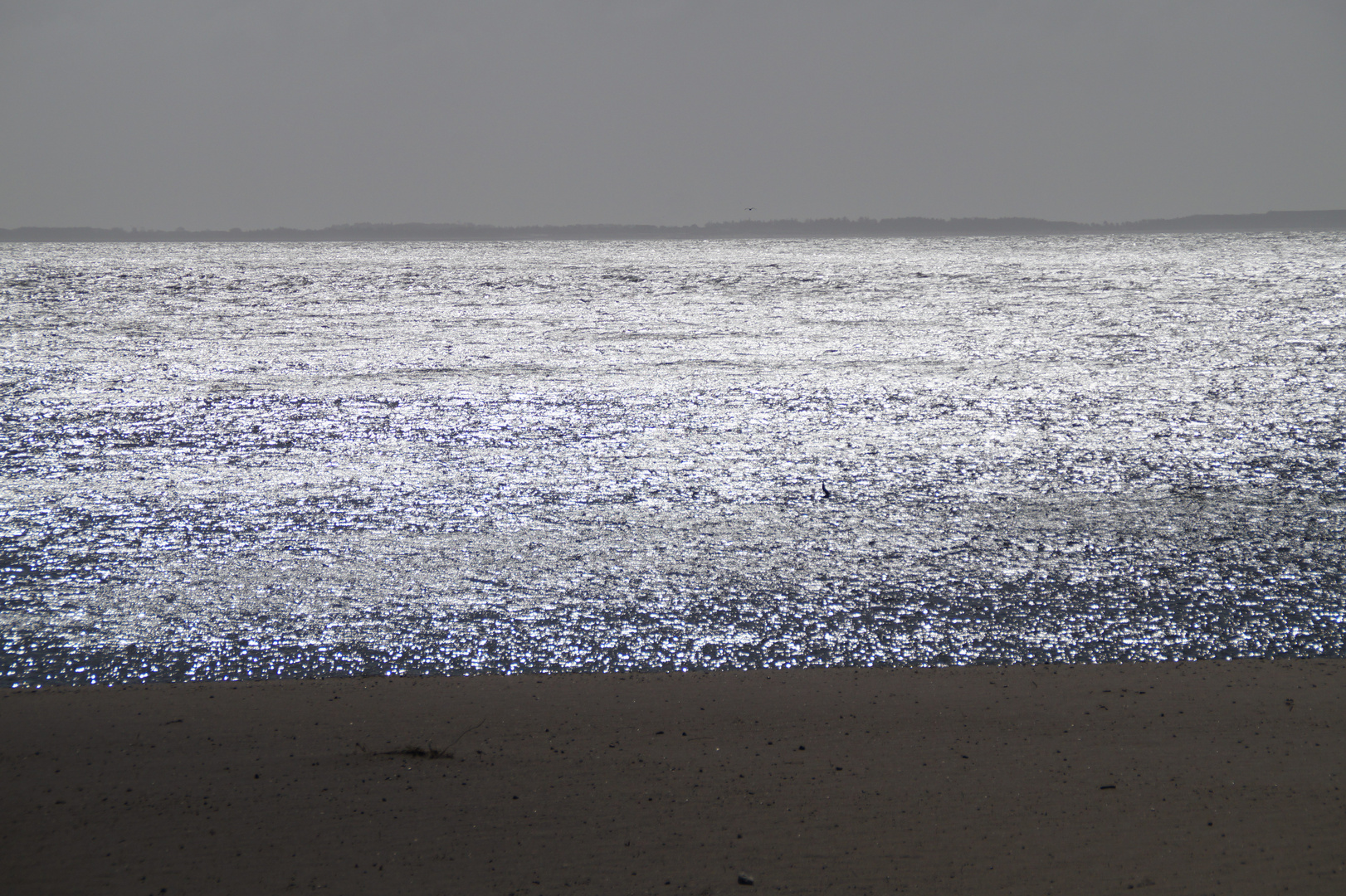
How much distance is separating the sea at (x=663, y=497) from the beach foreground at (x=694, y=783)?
0.22 meters

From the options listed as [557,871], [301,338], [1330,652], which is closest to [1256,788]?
[1330,652]

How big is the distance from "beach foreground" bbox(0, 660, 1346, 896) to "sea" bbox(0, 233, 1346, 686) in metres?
0.22

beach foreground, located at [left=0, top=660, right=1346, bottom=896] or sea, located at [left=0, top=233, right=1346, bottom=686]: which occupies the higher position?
sea, located at [left=0, top=233, right=1346, bottom=686]

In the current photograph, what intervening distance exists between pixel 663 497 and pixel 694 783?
2.63 m

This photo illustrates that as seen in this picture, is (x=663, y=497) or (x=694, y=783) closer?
(x=694, y=783)

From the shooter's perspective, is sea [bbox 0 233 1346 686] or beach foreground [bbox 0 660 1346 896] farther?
sea [bbox 0 233 1346 686]

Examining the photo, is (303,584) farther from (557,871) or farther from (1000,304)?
(1000,304)

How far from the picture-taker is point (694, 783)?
2.52 m

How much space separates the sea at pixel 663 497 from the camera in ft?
11.1

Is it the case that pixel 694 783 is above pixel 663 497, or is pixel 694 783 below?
below

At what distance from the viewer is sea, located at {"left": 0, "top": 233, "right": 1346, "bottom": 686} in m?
3.39

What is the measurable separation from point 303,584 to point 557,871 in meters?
2.15

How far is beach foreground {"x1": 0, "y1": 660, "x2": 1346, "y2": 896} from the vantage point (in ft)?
7.26

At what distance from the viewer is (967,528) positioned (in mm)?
4477
